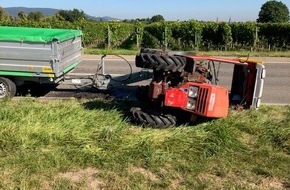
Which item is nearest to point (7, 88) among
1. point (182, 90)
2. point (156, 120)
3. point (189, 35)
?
point (156, 120)

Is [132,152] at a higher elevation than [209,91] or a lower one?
lower

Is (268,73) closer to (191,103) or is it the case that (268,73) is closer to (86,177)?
(191,103)

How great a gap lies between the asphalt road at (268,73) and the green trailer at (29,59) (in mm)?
2987

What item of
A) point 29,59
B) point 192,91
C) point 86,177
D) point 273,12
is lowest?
point 86,177

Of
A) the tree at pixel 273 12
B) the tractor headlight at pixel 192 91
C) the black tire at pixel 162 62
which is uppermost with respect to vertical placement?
the tree at pixel 273 12

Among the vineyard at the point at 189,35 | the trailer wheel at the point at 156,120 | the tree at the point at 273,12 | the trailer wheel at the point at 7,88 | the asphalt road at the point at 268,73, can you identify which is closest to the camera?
the trailer wheel at the point at 156,120

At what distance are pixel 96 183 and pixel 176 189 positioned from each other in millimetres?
996

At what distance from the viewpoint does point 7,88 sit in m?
8.75

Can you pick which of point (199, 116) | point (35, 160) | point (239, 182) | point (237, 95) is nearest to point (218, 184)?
point (239, 182)

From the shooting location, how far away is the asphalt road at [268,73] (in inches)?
403

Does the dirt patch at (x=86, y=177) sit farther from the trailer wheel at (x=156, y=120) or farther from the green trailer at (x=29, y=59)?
the green trailer at (x=29, y=59)

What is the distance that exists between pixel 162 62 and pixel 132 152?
167 centimetres

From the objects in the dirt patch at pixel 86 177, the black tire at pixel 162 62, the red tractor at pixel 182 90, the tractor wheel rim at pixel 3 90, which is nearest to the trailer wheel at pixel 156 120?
the red tractor at pixel 182 90

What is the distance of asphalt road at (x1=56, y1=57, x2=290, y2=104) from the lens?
10244 millimetres
